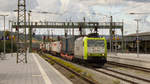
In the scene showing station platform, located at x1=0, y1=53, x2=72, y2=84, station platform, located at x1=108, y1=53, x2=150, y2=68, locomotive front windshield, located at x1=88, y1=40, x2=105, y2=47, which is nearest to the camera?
station platform, located at x1=0, y1=53, x2=72, y2=84

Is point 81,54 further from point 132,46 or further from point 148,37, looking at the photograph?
point 132,46

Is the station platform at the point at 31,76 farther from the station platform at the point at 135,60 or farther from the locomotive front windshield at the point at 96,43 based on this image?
the station platform at the point at 135,60

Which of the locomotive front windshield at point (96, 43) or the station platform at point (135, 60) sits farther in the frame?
the station platform at point (135, 60)

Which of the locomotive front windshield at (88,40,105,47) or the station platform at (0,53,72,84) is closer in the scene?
the station platform at (0,53,72,84)

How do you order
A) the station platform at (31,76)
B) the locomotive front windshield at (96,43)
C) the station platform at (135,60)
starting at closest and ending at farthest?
the station platform at (31,76) < the locomotive front windshield at (96,43) < the station platform at (135,60)

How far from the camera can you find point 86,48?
25.9 metres

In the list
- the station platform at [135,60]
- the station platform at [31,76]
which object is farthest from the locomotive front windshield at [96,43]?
the station platform at [135,60]

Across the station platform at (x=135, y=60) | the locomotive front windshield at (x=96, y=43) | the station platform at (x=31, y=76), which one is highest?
the locomotive front windshield at (x=96, y=43)

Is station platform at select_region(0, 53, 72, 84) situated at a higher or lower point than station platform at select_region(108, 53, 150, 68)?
higher

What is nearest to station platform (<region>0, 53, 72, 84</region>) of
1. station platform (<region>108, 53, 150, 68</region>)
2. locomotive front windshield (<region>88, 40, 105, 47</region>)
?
locomotive front windshield (<region>88, 40, 105, 47</region>)

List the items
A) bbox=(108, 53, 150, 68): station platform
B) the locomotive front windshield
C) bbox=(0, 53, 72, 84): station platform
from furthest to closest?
bbox=(108, 53, 150, 68): station platform → the locomotive front windshield → bbox=(0, 53, 72, 84): station platform

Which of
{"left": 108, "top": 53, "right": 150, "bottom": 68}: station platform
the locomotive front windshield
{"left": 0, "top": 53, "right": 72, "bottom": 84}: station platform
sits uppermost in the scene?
the locomotive front windshield

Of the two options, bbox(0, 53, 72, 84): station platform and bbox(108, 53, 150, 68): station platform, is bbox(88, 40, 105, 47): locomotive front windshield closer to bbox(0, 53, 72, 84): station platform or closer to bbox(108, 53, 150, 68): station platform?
bbox(0, 53, 72, 84): station platform

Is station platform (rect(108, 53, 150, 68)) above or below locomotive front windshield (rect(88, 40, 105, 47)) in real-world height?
below
